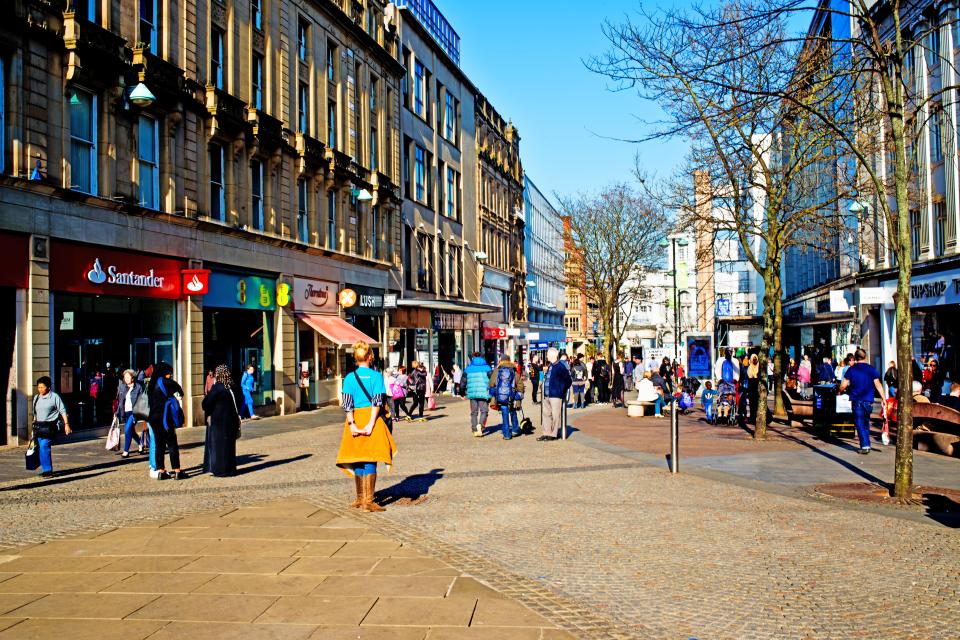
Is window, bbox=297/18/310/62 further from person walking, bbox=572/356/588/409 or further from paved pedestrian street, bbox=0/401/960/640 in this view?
paved pedestrian street, bbox=0/401/960/640

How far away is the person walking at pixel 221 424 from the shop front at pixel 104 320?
7.20 meters

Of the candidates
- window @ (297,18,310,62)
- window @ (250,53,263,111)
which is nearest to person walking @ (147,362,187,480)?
window @ (250,53,263,111)

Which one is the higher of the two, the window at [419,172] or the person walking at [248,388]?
the window at [419,172]

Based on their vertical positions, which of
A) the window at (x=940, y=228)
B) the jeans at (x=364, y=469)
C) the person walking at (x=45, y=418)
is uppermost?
the window at (x=940, y=228)

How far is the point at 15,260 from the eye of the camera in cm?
1753

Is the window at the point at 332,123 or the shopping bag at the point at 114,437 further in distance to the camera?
the window at the point at 332,123

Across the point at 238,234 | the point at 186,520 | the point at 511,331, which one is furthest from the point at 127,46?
the point at 511,331

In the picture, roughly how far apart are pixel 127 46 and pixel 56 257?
553 centimetres

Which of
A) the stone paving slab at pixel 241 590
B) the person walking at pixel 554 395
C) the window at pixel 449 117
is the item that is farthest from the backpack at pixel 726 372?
the window at pixel 449 117

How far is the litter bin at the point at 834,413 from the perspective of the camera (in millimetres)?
18094

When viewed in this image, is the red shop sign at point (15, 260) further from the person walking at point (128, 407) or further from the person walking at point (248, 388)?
the person walking at point (248, 388)

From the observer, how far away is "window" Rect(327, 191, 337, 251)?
110ft

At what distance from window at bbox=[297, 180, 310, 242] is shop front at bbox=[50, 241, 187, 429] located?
810 cm

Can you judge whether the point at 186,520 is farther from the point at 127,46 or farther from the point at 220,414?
the point at 127,46
